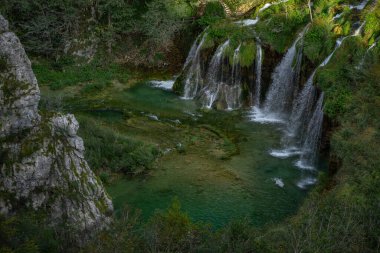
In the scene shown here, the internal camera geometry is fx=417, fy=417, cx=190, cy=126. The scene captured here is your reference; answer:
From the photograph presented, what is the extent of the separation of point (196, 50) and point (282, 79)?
6.02m

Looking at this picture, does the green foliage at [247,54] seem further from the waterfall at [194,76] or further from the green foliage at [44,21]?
the green foliage at [44,21]

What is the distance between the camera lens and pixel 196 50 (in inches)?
1011

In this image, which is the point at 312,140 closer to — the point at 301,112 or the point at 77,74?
the point at 301,112

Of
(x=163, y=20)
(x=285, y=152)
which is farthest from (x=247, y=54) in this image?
(x=163, y=20)

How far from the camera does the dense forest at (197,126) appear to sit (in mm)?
8938

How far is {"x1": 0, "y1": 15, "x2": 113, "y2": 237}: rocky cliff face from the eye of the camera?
1068 centimetres

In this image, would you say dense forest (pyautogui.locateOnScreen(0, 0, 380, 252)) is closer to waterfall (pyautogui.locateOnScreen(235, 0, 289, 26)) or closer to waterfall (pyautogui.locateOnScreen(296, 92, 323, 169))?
waterfall (pyautogui.locateOnScreen(296, 92, 323, 169))

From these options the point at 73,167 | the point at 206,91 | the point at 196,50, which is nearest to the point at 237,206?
the point at 73,167

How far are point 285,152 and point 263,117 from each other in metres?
4.24

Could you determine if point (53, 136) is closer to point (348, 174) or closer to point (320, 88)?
point (348, 174)

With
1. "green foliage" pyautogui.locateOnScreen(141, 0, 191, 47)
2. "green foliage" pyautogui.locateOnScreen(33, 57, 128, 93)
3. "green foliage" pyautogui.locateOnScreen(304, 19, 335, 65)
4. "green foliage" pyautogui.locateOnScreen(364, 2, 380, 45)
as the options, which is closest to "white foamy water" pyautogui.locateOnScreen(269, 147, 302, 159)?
"green foliage" pyautogui.locateOnScreen(304, 19, 335, 65)

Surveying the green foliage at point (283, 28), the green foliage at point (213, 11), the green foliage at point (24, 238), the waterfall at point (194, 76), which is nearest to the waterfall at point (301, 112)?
the green foliage at point (283, 28)

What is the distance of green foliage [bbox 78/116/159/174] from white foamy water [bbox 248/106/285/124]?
6536 mm

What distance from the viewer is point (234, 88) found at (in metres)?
23.7
